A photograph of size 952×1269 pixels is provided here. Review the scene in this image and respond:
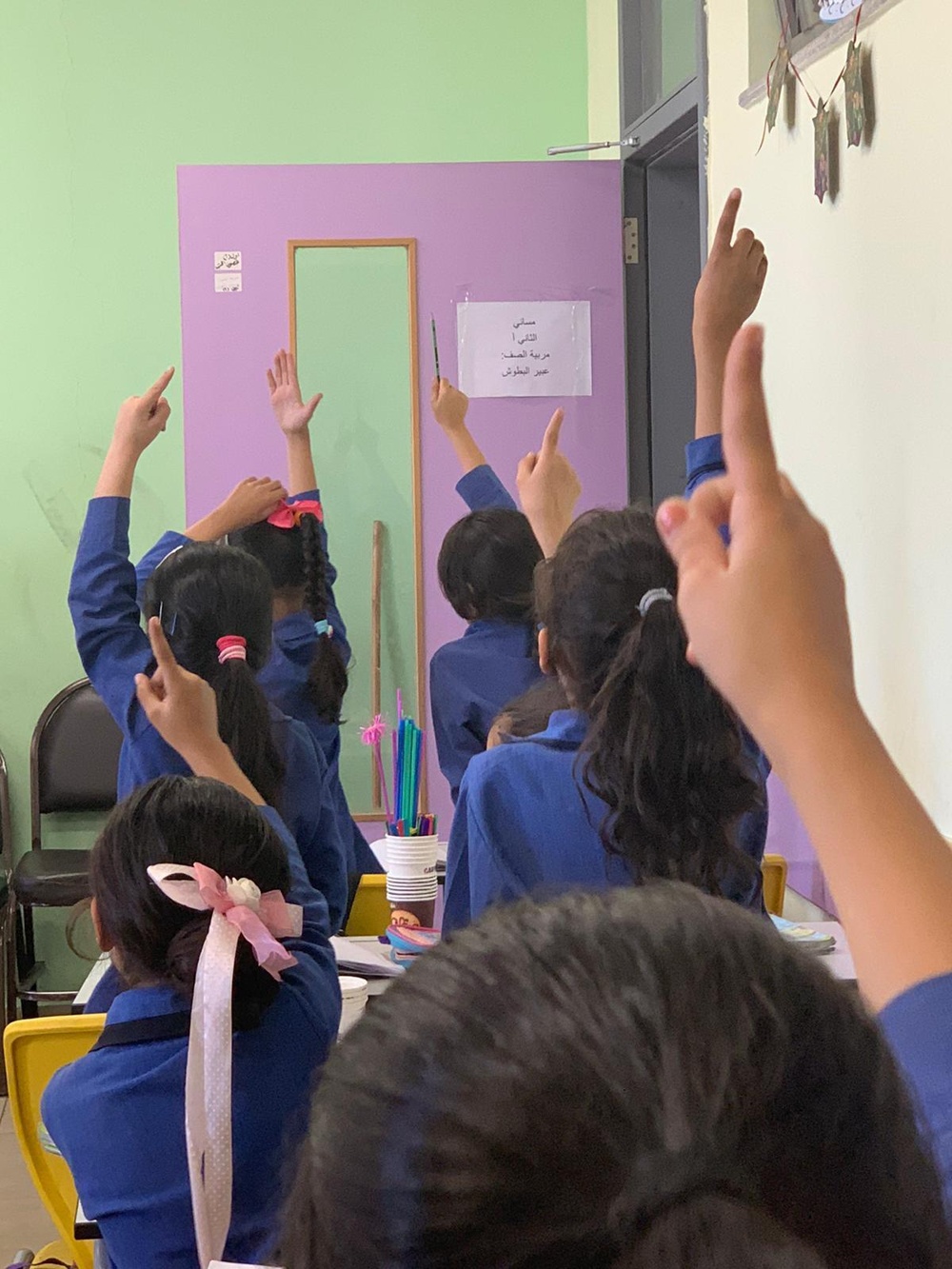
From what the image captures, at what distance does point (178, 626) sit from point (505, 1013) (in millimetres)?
1640

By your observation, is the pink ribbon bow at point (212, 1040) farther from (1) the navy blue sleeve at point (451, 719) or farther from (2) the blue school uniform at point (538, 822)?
(1) the navy blue sleeve at point (451, 719)

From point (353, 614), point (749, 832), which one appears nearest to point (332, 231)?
point (353, 614)

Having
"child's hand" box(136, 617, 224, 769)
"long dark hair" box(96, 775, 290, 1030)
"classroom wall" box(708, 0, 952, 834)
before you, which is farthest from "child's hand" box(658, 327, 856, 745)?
"classroom wall" box(708, 0, 952, 834)

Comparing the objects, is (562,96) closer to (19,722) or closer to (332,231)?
(332,231)

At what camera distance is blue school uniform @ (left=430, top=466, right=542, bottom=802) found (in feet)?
8.24

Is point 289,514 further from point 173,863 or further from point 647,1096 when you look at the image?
point 647,1096

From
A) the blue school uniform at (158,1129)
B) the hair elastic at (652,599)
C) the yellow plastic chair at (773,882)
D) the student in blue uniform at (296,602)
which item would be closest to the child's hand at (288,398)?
the student in blue uniform at (296,602)

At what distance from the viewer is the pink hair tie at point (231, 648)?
1865mm

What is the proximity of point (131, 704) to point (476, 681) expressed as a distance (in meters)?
0.71

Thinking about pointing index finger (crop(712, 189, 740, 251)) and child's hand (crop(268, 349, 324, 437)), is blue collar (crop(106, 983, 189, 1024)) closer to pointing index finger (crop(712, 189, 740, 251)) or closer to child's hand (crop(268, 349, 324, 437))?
pointing index finger (crop(712, 189, 740, 251))

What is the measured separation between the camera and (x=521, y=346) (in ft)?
11.7

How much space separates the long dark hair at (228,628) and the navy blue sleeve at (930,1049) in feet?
4.60

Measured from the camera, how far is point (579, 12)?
13.5ft

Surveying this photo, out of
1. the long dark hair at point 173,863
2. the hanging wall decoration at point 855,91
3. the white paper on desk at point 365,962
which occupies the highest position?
the hanging wall decoration at point 855,91
